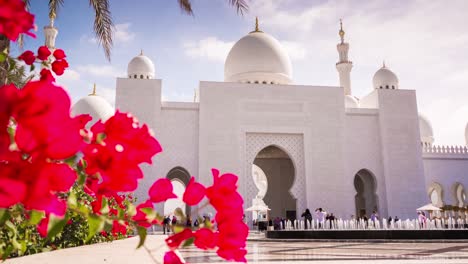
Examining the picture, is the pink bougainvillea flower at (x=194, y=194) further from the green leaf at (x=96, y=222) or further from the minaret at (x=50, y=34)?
the minaret at (x=50, y=34)

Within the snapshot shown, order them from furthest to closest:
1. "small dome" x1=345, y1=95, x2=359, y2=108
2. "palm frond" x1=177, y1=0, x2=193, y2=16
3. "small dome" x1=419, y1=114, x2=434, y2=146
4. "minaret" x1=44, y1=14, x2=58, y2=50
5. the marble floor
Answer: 1. "small dome" x1=419, y1=114, x2=434, y2=146
2. "small dome" x1=345, y1=95, x2=359, y2=108
3. "minaret" x1=44, y1=14, x2=58, y2=50
4. "palm frond" x1=177, y1=0, x2=193, y2=16
5. the marble floor

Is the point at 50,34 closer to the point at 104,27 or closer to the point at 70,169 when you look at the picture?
the point at 104,27

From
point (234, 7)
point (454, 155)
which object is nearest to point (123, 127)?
point (234, 7)

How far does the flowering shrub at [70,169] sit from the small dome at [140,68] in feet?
55.2

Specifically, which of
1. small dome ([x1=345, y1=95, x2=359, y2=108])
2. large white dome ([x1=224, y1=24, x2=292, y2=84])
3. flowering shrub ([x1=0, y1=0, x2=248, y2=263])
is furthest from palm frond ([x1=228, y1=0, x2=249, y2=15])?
small dome ([x1=345, y1=95, x2=359, y2=108])

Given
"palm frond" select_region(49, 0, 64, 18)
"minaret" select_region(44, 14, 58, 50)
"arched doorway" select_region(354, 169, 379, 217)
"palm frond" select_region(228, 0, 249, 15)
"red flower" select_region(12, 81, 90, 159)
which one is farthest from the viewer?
"arched doorway" select_region(354, 169, 379, 217)

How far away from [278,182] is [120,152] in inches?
747

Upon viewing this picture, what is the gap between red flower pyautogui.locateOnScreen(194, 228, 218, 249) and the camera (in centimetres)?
61

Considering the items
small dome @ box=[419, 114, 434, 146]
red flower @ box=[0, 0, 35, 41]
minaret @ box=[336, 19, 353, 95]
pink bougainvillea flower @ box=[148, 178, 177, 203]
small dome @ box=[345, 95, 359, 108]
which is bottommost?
pink bougainvillea flower @ box=[148, 178, 177, 203]

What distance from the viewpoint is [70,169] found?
0.49m

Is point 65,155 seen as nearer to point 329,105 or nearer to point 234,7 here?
point 234,7

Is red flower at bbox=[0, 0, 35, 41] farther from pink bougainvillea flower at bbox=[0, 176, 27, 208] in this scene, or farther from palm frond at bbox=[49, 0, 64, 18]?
palm frond at bbox=[49, 0, 64, 18]

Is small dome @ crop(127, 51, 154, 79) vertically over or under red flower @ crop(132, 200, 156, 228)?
over

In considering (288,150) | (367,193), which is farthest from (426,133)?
(288,150)
